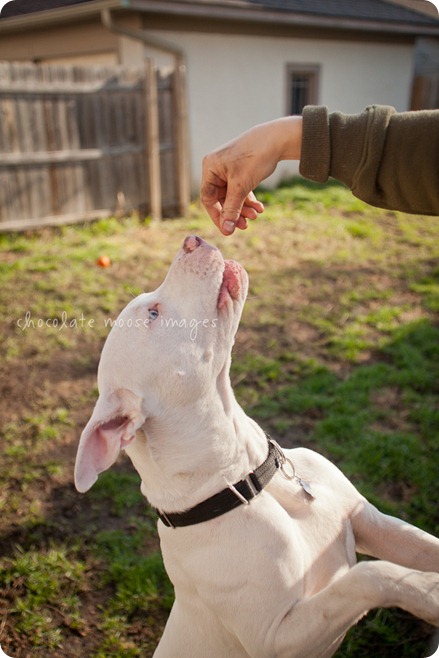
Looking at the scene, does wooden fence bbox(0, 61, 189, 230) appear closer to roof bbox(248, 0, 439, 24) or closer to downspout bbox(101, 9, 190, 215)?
downspout bbox(101, 9, 190, 215)

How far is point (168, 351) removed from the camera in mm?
1914

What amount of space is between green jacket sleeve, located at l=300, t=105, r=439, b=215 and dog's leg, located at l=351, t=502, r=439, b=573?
47.4 inches

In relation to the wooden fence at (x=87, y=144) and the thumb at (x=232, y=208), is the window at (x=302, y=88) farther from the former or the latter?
the thumb at (x=232, y=208)

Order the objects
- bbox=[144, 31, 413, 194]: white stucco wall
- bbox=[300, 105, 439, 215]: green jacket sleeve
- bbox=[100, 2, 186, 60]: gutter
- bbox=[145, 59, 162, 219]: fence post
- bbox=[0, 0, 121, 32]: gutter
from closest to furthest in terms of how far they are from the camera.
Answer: bbox=[300, 105, 439, 215]: green jacket sleeve → bbox=[145, 59, 162, 219]: fence post → bbox=[0, 0, 121, 32]: gutter → bbox=[100, 2, 186, 60]: gutter → bbox=[144, 31, 413, 194]: white stucco wall

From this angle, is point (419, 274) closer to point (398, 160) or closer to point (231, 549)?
point (398, 160)

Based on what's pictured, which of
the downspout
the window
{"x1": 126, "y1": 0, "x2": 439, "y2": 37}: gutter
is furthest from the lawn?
the window

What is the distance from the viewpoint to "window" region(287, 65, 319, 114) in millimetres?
11812

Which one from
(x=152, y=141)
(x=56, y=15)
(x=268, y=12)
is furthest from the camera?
(x=268, y=12)

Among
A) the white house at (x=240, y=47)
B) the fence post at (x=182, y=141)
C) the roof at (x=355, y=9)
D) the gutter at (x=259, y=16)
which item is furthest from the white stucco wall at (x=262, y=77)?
the fence post at (x=182, y=141)

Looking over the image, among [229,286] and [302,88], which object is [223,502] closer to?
[229,286]

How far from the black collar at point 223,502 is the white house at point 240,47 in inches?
329

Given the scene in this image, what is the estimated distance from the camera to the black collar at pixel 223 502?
1900mm

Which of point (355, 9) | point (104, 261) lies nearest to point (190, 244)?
point (104, 261)

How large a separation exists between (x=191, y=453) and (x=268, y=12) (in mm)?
10579
